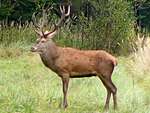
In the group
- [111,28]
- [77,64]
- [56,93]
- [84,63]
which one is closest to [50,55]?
[77,64]

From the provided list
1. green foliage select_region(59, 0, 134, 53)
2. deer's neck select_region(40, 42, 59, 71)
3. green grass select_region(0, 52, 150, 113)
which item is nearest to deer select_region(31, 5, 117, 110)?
deer's neck select_region(40, 42, 59, 71)

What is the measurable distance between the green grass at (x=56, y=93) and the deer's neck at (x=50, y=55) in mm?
646

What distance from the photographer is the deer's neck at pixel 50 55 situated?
9.17m

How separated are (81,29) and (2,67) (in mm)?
5522

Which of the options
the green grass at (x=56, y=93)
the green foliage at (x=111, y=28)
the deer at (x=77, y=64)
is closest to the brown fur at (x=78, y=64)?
the deer at (x=77, y=64)

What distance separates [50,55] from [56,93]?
3.62ft

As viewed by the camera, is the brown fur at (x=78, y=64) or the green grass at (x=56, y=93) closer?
the green grass at (x=56, y=93)

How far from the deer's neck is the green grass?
646mm

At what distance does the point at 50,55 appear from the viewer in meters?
9.24

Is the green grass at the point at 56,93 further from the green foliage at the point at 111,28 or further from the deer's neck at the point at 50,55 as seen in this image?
the green foliage at the point at 111,28

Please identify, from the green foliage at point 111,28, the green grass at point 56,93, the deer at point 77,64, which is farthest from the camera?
the green foliage at point 111,28

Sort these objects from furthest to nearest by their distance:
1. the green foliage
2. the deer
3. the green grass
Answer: the green foliage, the deer, the green grass

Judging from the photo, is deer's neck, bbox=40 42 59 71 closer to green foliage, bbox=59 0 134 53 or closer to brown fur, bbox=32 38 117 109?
brown fur, bbox=32 38 117 109

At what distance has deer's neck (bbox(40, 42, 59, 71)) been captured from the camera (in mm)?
9172
